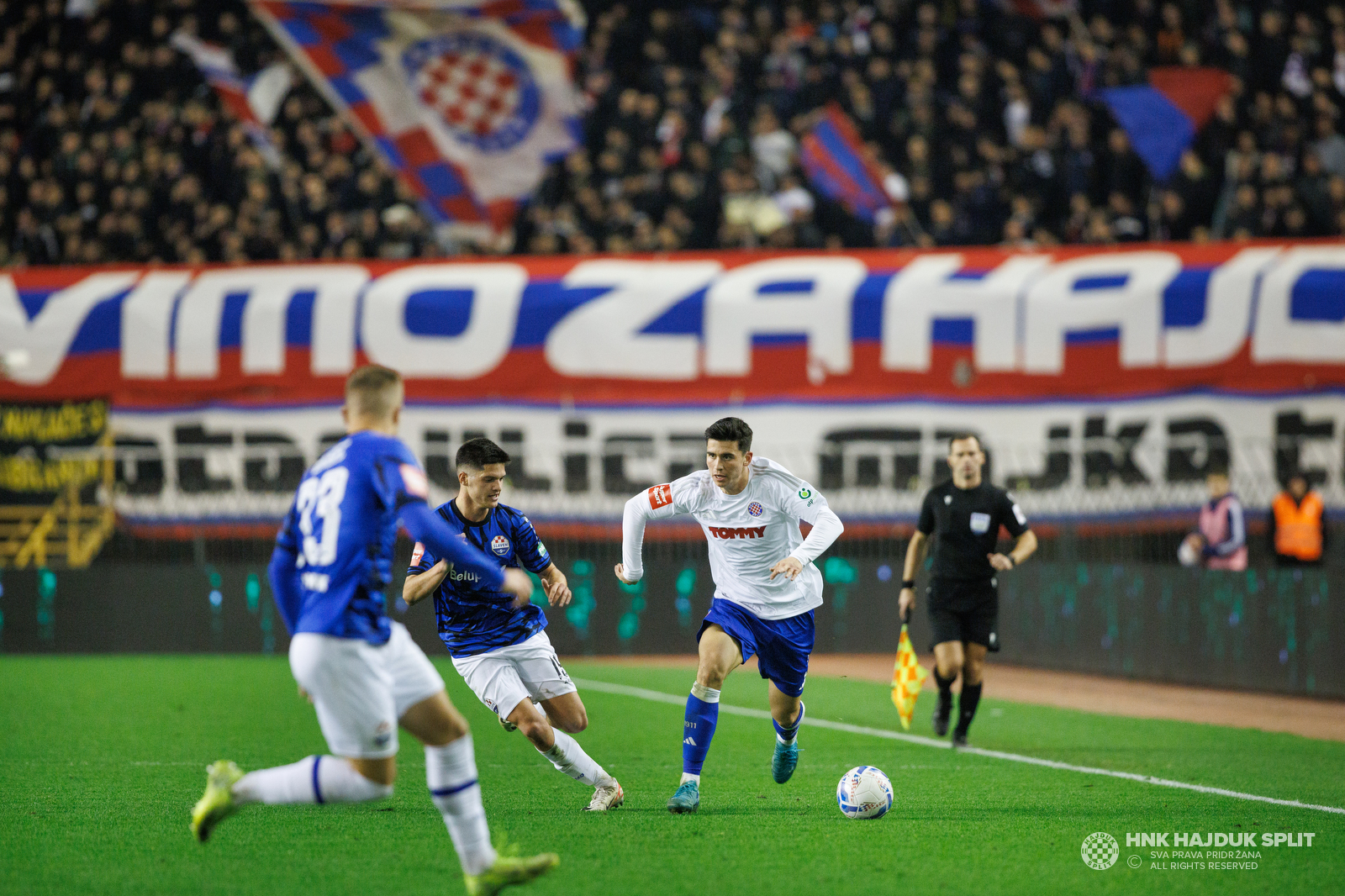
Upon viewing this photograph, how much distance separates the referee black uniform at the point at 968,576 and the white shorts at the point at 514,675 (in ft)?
12.1

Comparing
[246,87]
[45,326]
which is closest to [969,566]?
[45,326]

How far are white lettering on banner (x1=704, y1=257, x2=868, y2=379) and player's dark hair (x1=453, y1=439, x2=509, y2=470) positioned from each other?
33.5ft

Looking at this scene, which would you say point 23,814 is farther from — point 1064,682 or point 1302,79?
point 1302,79

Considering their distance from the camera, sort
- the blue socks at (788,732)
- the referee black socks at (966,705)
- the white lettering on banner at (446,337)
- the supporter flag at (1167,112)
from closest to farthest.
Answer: the blue socks at (788,732) → the referee black socks at (966,705) → the white lettering on banner at (446,337) → the supporter flag at (1167,112)

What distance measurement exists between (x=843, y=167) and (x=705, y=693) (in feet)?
42.1

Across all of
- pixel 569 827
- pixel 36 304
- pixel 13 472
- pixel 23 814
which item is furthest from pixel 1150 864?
pixel 36 304

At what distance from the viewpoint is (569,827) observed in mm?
7254

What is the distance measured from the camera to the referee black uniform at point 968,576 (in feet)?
35.3

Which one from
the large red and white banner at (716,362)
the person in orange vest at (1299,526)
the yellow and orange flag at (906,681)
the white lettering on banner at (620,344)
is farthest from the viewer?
the white lettering on banner at (620,344)

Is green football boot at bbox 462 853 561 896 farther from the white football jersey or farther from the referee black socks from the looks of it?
the referee black socks

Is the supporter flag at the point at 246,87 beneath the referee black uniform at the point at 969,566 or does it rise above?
above

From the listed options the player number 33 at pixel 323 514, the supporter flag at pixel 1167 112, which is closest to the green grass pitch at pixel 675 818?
the player number 33 at pixel 323 514

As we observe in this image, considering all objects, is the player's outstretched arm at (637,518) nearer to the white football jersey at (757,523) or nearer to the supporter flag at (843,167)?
the white football jersey at (757,523)

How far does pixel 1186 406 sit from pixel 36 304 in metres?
13.8
